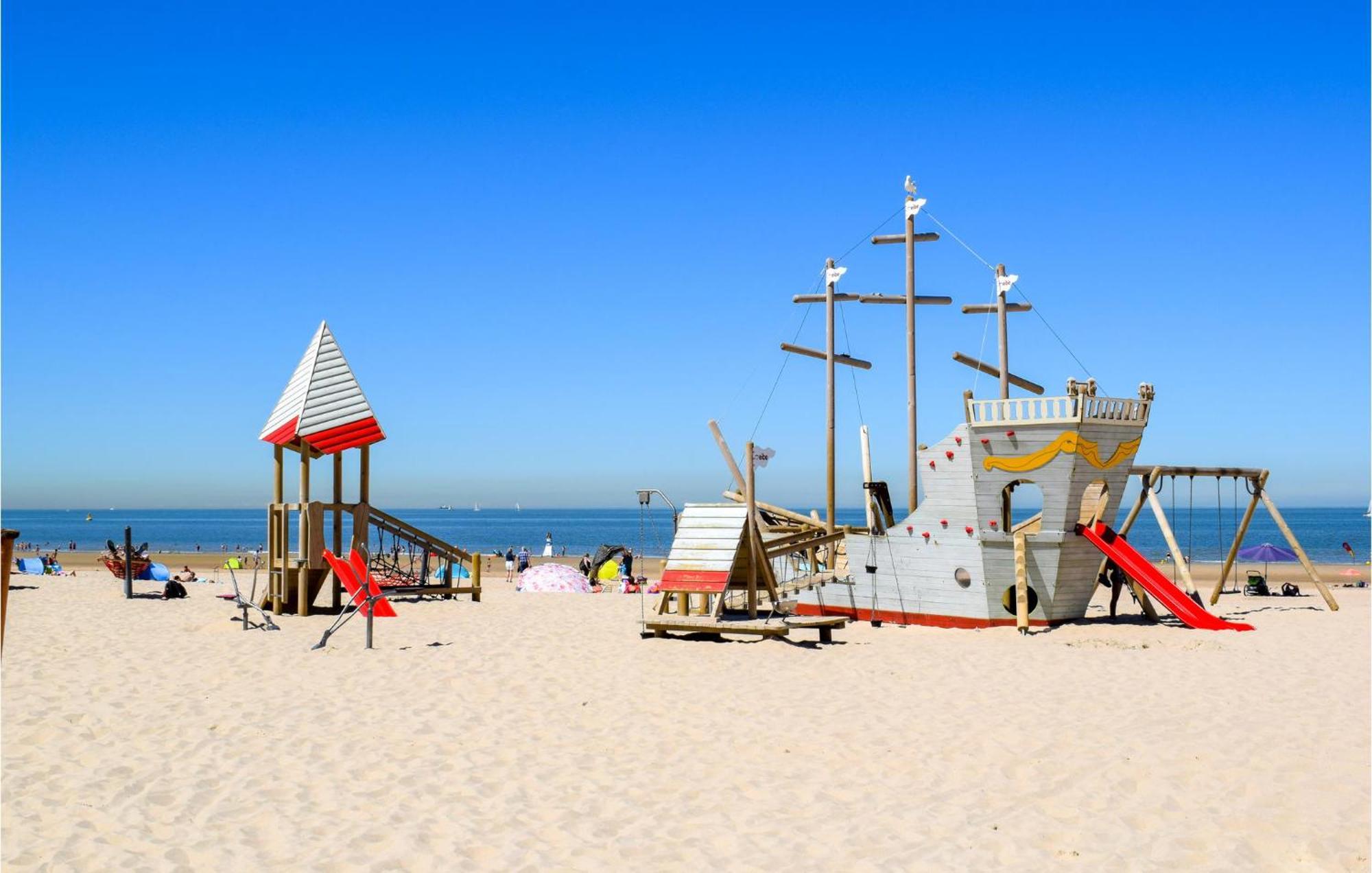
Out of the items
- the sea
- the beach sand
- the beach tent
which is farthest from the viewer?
the sea

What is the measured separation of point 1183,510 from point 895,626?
182502mm

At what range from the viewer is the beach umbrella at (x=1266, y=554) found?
1158 inches

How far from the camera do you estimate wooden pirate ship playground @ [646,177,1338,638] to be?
58.7ft

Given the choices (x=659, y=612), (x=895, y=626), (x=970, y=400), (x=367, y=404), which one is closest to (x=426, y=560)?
(x=367, y=404)

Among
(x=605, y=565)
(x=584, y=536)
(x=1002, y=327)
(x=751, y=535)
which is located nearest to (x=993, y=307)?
(x=1002, y=327)

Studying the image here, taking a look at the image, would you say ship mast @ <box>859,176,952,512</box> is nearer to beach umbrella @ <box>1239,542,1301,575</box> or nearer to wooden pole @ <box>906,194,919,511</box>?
wooden pole @ <box>906,194,919,511</box>

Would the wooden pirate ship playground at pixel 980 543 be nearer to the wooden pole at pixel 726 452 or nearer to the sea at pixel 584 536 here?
the wooden pole at pixel 726 452

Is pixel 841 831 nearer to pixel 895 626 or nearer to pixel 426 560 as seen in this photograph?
pixel 895 626

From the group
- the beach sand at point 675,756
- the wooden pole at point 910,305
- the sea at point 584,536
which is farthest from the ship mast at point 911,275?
the sea at point 584,536

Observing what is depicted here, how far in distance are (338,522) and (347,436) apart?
1802 mm

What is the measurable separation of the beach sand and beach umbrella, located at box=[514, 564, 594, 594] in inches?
515

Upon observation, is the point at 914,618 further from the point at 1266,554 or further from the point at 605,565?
the point at 605,565

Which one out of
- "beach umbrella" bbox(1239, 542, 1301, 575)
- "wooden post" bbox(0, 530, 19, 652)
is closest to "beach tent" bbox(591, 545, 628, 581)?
"beach umbrella" bbox(1239, 542, 1301, 575)

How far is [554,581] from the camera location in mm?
29297
